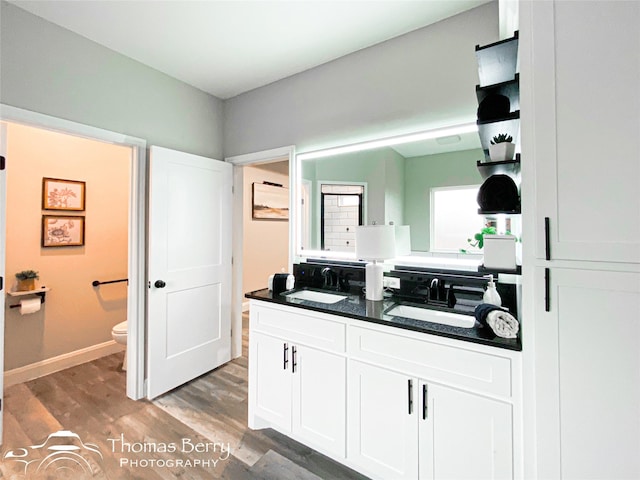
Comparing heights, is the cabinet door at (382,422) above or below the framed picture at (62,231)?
below

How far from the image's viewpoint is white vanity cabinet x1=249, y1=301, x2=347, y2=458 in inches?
63.8

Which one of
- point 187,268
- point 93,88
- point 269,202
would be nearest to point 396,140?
point 187,268

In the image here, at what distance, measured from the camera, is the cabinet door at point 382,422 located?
140 cm

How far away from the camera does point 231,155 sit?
299 cm

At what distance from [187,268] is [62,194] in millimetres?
1447

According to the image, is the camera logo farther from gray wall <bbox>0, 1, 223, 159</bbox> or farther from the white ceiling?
the white ceiling

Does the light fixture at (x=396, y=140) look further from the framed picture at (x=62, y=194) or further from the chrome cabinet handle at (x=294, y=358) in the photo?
the framed picture at (x=62, y=194)

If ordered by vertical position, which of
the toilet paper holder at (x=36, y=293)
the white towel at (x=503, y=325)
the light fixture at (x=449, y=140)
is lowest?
the toilet paper holder at (x=36, y=293)

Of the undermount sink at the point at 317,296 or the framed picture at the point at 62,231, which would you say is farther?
the framed picture at the point at 62,231

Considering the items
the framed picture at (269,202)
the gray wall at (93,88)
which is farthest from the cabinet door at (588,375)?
the framed picture at (269,202)

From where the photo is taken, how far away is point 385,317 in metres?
1.52

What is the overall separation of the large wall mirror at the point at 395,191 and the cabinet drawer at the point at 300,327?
747 millimetres

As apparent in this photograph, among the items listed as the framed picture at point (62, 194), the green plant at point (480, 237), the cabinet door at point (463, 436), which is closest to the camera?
the cabinet door at point (463, 436)

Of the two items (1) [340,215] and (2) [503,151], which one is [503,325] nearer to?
(2) [503,151]
